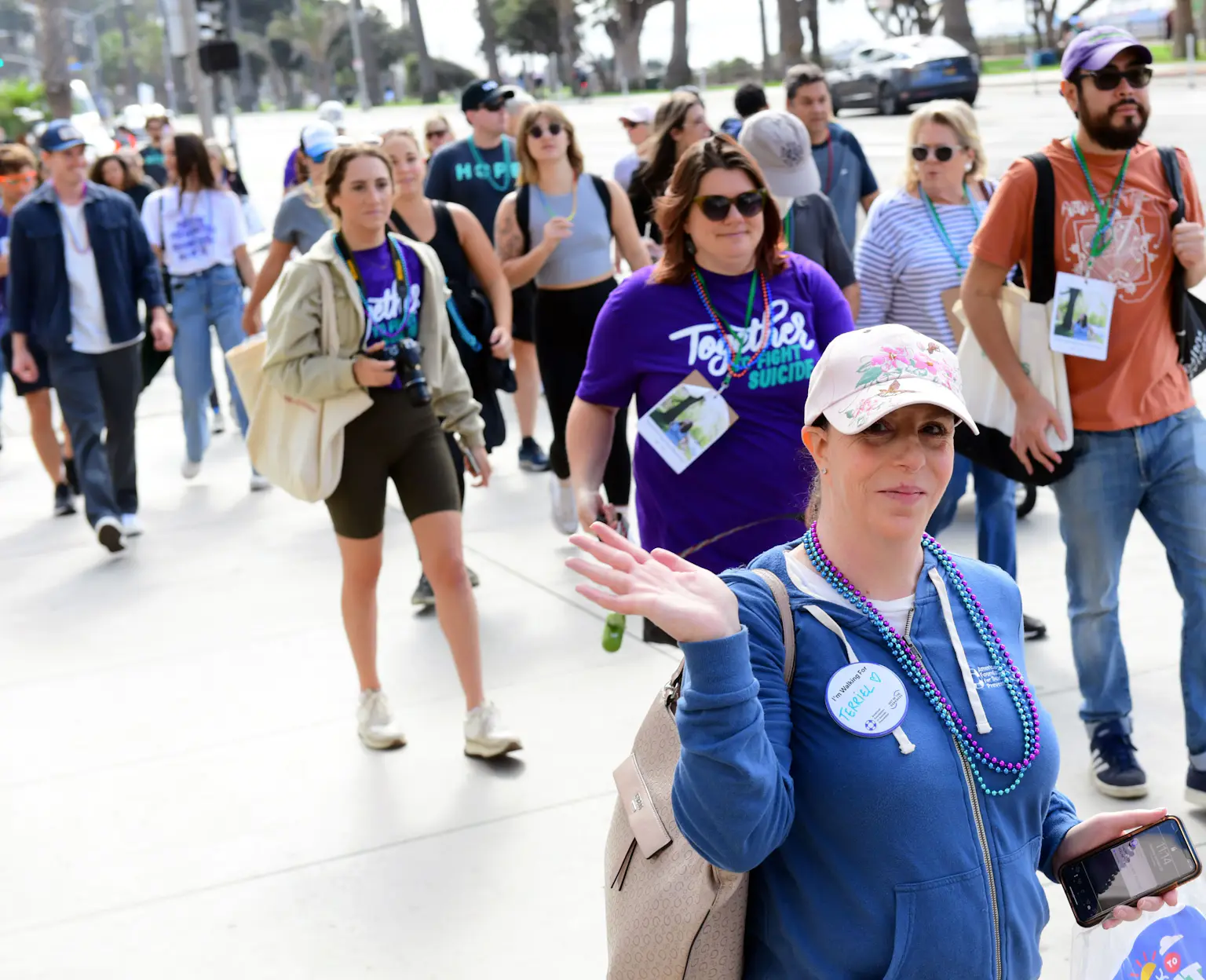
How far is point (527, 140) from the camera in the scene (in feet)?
24.2

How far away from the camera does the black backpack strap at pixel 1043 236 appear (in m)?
4.27

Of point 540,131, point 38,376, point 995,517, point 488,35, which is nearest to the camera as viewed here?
point 995,517

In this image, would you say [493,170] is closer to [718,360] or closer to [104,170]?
[104,170]

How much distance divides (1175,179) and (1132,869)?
104 inches

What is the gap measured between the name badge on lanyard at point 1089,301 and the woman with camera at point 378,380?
2.01 meters

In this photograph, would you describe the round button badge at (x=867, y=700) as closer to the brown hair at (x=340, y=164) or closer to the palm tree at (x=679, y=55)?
the brown hair at (x=340, y=164)

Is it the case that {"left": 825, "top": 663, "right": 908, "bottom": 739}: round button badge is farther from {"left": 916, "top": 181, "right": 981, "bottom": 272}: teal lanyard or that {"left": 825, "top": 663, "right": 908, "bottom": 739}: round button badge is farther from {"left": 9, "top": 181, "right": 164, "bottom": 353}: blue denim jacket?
{"left": 9, "top": 181, "right": 164, "bottom": 353}: blue denim jacket

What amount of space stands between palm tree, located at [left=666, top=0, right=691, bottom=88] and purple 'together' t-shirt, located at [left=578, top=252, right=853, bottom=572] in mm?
55149

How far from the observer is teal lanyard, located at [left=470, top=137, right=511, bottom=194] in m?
8.73

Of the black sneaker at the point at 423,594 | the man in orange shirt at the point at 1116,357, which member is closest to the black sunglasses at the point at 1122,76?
the man in orange shirt at the point at 1116,357

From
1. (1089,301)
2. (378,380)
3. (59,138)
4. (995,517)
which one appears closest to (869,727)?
(1089,301)

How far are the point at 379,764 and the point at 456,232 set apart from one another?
2528 mm

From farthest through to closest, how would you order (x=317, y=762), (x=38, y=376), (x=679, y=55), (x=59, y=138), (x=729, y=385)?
(x=679, y=55) < (x=38, y=376) < (x=59, y=138) < (x=317, y=762) < (x=729, y=385)

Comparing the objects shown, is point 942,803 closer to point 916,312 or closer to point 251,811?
point 251,811
